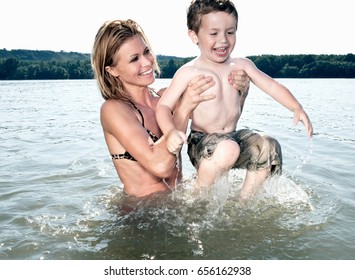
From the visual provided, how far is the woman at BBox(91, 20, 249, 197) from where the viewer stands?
12.3ft

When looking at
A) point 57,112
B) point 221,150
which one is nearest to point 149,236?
point 221,150

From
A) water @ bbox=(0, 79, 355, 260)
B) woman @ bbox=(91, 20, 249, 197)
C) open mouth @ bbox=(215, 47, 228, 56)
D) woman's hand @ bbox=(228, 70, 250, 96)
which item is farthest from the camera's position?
woman's hand @ bbox=(228, 70, 250, 96)

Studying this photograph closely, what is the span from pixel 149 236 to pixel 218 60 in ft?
5.48

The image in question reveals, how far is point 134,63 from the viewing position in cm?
404

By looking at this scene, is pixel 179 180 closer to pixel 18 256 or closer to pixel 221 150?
pixel 221 150

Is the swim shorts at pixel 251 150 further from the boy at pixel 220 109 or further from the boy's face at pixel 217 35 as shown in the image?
A: the boy's face at pixel 217 35

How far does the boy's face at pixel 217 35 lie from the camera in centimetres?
381

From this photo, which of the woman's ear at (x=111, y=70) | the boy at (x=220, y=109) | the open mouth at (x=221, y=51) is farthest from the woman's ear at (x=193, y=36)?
the woman's ear at (x=111, y=70)

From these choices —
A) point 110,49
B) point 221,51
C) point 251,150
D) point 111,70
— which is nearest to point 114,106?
point 111,70

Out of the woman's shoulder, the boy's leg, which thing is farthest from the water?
the woman's shoulder

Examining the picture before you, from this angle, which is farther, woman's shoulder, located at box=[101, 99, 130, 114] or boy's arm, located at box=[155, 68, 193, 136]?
woman's shoulder, located at box=[101, 99, 130, 114]

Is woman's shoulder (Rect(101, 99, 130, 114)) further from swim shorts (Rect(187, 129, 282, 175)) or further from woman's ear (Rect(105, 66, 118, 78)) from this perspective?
swim shorts (Rect(187, 129, 282, 175))

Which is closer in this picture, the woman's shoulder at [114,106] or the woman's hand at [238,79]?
the woman's shoulder at [114,106]

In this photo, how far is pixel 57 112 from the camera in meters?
15.8
